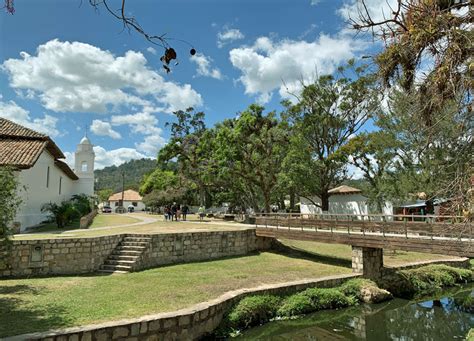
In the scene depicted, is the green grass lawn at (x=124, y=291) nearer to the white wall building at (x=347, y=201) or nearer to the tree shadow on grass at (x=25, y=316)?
the tree shadow on grass at (x=25, y=316)

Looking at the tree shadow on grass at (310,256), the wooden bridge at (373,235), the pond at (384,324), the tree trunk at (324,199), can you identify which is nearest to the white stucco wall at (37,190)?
the pond at (384,324)

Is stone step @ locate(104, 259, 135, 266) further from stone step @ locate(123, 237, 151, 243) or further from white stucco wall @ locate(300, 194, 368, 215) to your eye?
white stucco wall @ locate(300, 194, 368, 215)

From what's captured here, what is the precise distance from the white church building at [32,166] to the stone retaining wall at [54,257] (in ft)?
8.59

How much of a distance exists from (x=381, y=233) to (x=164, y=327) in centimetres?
1035

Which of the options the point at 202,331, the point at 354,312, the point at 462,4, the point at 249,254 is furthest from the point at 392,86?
the point at 249,254

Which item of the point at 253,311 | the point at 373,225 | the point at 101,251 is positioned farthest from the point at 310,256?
the point at 101,251

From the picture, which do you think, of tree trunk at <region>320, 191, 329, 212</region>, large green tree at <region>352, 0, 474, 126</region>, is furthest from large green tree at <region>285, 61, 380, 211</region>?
large green tree at <region>352, 0, 474, 126</region>

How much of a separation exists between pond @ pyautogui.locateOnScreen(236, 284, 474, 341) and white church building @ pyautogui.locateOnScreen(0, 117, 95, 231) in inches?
461

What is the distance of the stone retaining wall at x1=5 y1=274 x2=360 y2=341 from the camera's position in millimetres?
7464

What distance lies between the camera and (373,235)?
14.9m

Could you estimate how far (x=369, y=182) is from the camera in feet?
92.1

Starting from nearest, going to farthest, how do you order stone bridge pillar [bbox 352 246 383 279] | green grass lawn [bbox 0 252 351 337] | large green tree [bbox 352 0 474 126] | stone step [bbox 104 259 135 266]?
large green tree [bbox 352 0 474 126], green grass lawn [bbox 0 252 351 337], stone step [bbox 104 259 135 266], stone bridge pillar [bbox 352 246 383 279]

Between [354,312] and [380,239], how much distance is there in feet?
10.6

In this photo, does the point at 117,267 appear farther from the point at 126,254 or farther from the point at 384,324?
the point at 384,324
